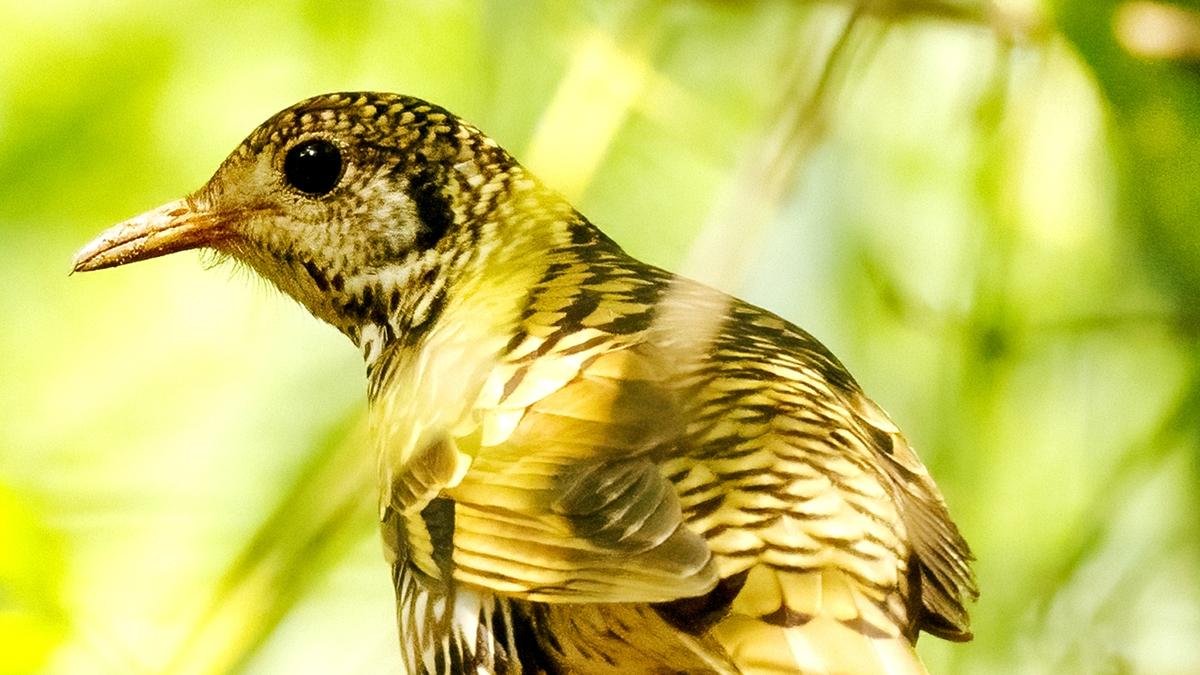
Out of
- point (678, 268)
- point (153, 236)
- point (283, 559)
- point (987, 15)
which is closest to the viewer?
point (283, 559)

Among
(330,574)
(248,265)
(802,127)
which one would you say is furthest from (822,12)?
(248,265)

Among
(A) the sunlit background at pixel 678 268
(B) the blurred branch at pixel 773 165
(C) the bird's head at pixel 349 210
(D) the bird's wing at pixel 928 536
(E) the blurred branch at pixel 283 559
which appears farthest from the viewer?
(C) the bird's head at pixel 349 210

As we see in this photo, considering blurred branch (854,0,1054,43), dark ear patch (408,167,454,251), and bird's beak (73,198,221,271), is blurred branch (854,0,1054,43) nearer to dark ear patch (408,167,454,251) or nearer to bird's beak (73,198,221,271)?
dark ear patch (408,167,454,251)

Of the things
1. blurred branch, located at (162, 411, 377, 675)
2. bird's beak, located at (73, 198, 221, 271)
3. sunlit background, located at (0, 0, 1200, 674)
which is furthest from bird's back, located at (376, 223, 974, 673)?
bird's beak, located at (73, 198, 221, 271)

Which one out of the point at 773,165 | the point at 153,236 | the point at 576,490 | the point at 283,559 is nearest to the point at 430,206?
the point at 153,236

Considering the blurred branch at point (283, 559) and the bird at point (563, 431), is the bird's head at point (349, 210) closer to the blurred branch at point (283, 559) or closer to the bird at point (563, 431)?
the bird at point (563, 431)

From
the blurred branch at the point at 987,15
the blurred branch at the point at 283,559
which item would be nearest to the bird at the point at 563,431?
the blurred branch at the point at 283,559

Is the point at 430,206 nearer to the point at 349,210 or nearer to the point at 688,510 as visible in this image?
the point at 349,210
